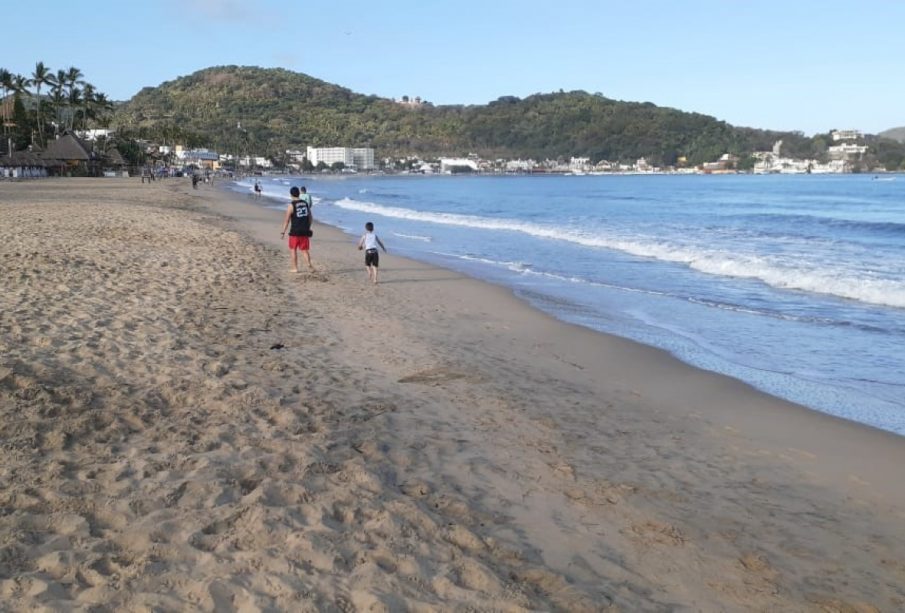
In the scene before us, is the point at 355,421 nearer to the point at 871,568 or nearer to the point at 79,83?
the point at 871,568

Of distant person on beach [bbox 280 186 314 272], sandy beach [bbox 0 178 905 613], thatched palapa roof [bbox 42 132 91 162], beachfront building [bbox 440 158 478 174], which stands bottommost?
beachfront building [bbox 440 158 478 174]

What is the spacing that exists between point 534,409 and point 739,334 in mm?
4865

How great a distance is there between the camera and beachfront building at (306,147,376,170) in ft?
619

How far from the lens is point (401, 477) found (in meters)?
4.18

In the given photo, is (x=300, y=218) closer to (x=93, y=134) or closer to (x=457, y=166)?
(x=93, y=134)

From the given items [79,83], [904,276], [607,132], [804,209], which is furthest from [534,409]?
[607,132]

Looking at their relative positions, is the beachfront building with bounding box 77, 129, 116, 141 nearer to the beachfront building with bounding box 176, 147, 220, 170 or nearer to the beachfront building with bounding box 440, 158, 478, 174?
the beachfront building with bounding box 176, 147, 220, 170

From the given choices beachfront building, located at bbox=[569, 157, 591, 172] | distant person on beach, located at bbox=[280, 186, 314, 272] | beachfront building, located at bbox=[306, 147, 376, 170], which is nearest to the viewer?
distant person on beach, located at bbox=[280, 186, 314, 272]

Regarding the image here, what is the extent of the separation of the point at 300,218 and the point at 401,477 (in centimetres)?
923

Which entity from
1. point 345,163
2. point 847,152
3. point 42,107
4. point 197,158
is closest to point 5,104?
point 42,107

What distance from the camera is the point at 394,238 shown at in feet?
75.7

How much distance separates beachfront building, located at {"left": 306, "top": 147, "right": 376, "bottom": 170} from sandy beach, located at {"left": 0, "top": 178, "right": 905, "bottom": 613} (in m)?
185

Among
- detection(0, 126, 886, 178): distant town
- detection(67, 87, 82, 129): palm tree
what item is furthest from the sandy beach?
detection(67, 87, 82, 129): palm tree

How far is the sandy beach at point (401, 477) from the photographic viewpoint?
3.02m
